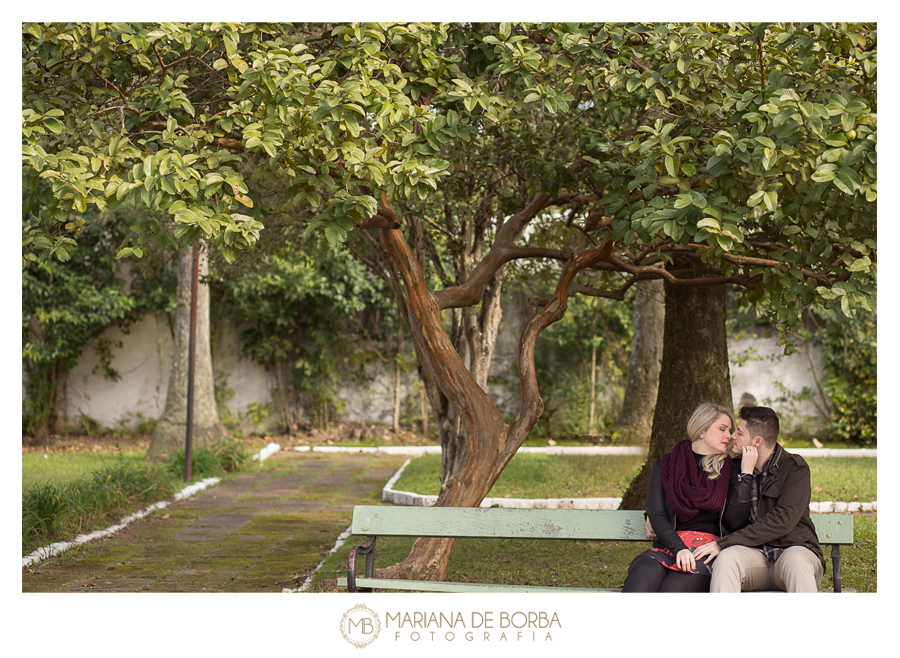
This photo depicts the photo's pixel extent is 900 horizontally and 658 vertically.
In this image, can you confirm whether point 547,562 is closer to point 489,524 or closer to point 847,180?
point 489,524

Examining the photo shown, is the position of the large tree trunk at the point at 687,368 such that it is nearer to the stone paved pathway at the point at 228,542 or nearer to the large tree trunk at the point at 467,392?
the large tree trunk at the point at 467,392

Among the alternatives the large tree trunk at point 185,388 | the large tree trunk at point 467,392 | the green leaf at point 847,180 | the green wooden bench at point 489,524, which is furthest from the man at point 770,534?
the large tree trunk at point 185,388

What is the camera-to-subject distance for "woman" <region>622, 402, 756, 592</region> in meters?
3.75

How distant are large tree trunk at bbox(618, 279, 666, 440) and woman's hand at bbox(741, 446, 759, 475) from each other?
7.53 meters

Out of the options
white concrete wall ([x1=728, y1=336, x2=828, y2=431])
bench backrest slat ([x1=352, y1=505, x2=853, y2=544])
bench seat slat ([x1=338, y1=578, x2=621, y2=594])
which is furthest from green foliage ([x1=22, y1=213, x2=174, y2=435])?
white concrete wall ([x1=728, y1=336, x2=828, y2=431])

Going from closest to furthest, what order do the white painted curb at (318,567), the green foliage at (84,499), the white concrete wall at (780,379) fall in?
the white painted curb at (318,567)
the green foliage at (84,499)
the white concrete wall at (780,379)

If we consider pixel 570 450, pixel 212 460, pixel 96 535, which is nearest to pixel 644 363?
pixel 570 450

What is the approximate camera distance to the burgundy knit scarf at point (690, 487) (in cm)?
383

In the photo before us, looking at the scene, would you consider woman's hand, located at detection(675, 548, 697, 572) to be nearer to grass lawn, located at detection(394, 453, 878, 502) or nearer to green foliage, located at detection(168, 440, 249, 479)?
grass lawn, located at detection(394, 453, 878, 502)

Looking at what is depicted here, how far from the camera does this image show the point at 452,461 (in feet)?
23.2

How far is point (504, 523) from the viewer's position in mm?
4090

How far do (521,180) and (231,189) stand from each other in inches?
139

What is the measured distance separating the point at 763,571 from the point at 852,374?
419 inches

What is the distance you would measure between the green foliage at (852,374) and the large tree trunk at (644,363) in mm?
3606
